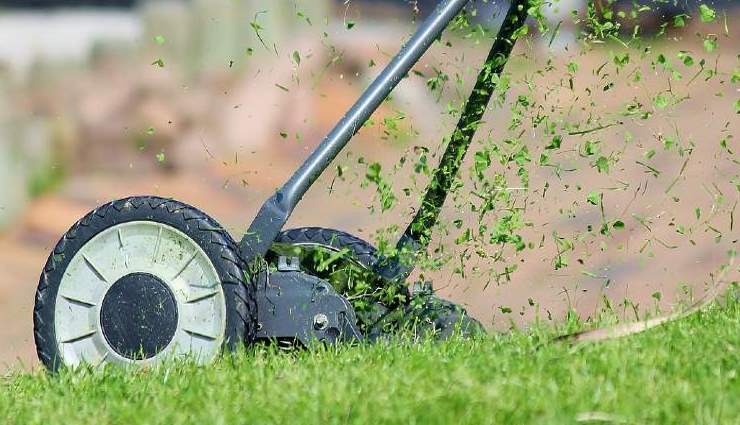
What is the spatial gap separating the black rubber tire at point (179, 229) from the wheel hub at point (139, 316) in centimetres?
16

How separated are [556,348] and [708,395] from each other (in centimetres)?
70

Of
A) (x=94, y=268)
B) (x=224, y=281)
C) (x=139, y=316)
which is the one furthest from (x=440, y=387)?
(x=94, y=268)

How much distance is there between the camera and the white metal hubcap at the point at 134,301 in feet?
14.4

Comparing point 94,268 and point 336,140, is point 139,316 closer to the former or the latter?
point 94,268

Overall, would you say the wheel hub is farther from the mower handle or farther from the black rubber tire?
the mower handle

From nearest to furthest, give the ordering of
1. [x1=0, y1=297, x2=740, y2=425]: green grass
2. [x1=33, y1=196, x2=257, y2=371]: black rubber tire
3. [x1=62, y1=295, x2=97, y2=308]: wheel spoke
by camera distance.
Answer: [x1=0, y1=297, x2=740, y2=425]: green grass < [x1=33, y1=196, x2=257, y2=371]: black rubber tire < [x1=62, y1=295, x2=97, y2=308]: wheel spoke

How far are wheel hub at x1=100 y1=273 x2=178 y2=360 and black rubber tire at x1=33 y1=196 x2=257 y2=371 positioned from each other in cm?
16

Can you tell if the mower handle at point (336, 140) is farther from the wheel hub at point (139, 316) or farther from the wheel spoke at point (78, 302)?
the wheel spoke at point (78, 302)

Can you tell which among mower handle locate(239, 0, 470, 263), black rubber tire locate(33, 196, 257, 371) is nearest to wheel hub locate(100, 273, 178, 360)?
black rubber tire locate(33, 196, 257, 371)

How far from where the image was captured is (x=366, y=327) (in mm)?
4664

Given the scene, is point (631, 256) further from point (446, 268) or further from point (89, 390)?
point (89, 390)

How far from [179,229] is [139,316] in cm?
27

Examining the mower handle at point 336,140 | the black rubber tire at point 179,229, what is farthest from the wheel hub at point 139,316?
the mower handle at point 336,140

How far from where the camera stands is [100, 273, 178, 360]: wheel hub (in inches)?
173
